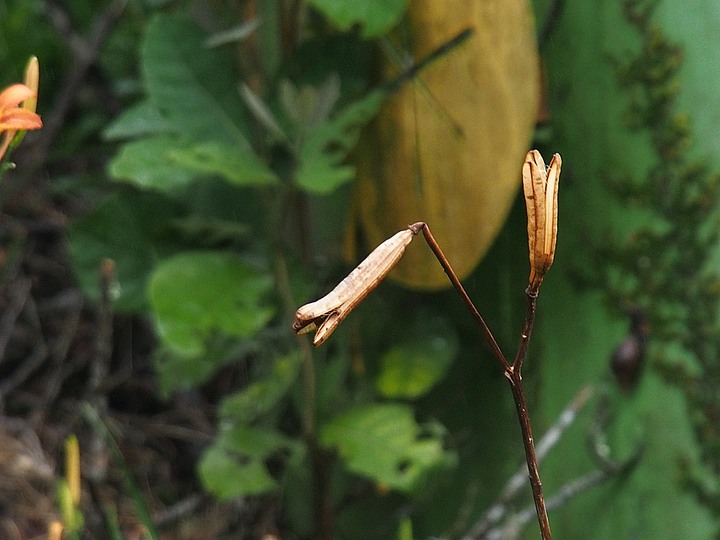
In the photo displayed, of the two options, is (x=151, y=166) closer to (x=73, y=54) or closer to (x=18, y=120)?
(x=18, y=120)

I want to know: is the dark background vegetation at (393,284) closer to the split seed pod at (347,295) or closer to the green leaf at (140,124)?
the green leaf at (140,124)

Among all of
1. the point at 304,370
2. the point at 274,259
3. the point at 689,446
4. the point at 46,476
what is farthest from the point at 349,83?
the point at 46,476

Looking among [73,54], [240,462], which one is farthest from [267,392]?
[73,54]

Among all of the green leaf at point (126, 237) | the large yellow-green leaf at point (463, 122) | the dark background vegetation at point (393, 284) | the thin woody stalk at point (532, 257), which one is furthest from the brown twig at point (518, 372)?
the green leaf at point (126, 237)

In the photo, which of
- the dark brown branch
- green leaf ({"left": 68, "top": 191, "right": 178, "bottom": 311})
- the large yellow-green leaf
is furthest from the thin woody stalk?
the dark brown branch

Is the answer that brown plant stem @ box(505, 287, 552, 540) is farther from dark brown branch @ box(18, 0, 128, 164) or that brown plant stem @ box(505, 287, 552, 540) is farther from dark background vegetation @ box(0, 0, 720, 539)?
dark brown branch @ box(18, 0, 128, 164)

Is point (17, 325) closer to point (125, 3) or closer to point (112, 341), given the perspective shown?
point (112, 341)

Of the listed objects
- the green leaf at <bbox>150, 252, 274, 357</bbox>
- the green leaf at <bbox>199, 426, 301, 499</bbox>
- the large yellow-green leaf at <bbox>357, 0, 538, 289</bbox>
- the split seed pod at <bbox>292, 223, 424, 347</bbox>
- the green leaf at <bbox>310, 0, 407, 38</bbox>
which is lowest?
the green leaf at <bbox>199, 426, 301, 499</bbox>
